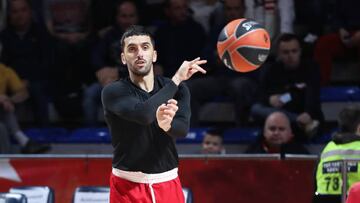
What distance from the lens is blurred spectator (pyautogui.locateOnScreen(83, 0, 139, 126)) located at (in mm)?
10734

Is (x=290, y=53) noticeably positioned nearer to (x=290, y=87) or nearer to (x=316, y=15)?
(x=290, y=87)

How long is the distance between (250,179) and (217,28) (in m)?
2.77

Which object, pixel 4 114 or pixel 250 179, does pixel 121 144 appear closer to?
pixel 250 179

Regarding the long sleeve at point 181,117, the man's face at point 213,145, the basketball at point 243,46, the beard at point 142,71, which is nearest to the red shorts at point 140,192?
the long sleeve at point 181,117

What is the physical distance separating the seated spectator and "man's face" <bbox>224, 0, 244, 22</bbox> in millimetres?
1675

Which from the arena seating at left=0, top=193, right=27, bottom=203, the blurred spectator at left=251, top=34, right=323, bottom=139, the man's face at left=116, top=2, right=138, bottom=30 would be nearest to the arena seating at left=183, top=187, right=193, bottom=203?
the arena seating at left=0, top=193, right=27, bottom=203

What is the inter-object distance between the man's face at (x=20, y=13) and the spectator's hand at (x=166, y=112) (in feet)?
18.3

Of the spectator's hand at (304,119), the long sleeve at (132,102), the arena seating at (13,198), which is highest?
the long sleeve at (132,102)

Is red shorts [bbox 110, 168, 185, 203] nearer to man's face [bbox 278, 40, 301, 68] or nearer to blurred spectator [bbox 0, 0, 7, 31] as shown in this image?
man's face [bbox 278, 40, 301, 68]

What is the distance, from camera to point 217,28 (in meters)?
10.8

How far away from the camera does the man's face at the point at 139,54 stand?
6.38 m

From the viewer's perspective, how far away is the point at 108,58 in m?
11.2

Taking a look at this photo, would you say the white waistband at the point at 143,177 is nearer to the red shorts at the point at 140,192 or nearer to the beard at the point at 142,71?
the red shorts at the point at 140,192

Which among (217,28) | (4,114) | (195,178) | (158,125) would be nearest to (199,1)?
(217,28)
